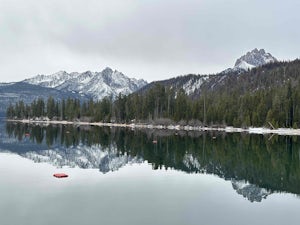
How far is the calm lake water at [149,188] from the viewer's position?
2164 centimetres

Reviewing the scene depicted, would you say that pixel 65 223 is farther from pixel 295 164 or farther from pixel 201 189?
pixel 295 164

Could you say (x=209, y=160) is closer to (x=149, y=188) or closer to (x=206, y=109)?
(x=149, y=188)

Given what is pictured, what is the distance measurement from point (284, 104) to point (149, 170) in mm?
93982

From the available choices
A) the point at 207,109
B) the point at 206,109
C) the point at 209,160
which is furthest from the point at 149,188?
the point at 206,109

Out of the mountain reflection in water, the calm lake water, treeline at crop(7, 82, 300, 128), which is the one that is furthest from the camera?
treeline at crop(7, 82, 300, 128)

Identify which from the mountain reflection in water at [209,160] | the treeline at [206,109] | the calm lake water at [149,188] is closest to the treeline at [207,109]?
the treeline at [206,109]

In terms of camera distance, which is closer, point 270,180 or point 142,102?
point 270,180

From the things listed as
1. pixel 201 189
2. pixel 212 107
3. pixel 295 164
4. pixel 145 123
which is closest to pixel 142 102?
pixel 145 123

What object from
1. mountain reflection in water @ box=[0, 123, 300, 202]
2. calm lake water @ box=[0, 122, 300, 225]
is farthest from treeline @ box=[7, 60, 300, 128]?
calm lake water @ box=[0, 122, 300, 225]

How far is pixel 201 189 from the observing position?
31.0 meters

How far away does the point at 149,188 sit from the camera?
30.6 meters

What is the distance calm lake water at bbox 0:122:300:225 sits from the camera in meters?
21.6

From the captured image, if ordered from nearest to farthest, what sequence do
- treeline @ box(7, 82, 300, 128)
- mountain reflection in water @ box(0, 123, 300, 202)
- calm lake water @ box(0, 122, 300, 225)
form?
1. calm lake water @ box(0, 122, 300, 225)
2. mountain reflection in water @ box(0, 123, 300, 202)
3. treeline @ box(7, 82, 300, 128)

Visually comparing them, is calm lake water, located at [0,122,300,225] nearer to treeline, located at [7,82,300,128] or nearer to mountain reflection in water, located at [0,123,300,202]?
mountain reflection in water, located at [0,123,300,202]
